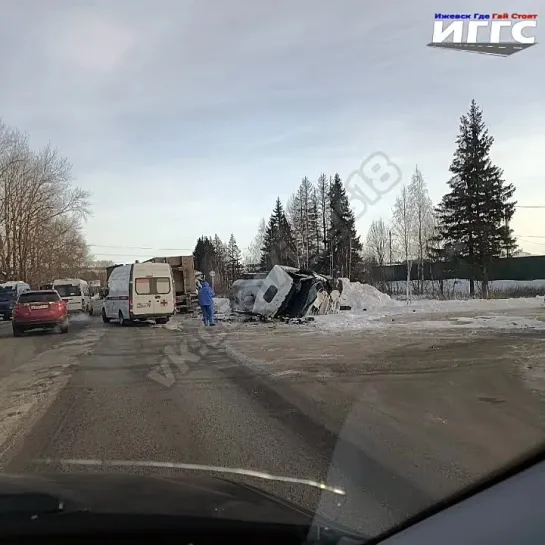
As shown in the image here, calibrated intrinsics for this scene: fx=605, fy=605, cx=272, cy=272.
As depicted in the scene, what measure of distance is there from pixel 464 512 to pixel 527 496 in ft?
0.81

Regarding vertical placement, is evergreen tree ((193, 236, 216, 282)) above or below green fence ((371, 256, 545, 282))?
above

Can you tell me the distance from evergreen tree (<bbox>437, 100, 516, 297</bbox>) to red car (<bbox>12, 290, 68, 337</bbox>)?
32.5 metres

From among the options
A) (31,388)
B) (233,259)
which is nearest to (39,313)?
(31,388)

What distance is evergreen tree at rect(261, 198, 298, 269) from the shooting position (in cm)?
6372

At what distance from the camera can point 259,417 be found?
7012mm

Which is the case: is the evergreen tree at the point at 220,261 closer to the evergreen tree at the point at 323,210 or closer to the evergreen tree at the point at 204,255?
the evergreen tree at the point at 204,255

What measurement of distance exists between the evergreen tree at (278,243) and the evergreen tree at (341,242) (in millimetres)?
9447

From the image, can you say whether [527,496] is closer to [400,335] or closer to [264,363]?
[264,363]

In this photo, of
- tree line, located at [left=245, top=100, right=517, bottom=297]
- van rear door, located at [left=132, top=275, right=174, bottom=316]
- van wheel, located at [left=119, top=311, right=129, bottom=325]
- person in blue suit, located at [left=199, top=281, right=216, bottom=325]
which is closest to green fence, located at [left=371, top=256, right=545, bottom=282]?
tree line, located at [left=245, top=100, right=517, bottom=297]

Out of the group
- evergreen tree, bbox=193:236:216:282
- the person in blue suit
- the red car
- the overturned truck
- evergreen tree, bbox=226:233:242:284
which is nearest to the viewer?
the red car

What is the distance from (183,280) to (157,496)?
1216 inches

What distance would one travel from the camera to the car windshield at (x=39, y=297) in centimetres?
2223

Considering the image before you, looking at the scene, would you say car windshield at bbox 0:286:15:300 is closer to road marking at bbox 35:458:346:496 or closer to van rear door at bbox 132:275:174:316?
van rear door at bbox 132:275:174:316

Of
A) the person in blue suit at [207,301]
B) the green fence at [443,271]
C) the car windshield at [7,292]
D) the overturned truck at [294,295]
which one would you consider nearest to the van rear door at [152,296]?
the person in blue suit at [207,301]
